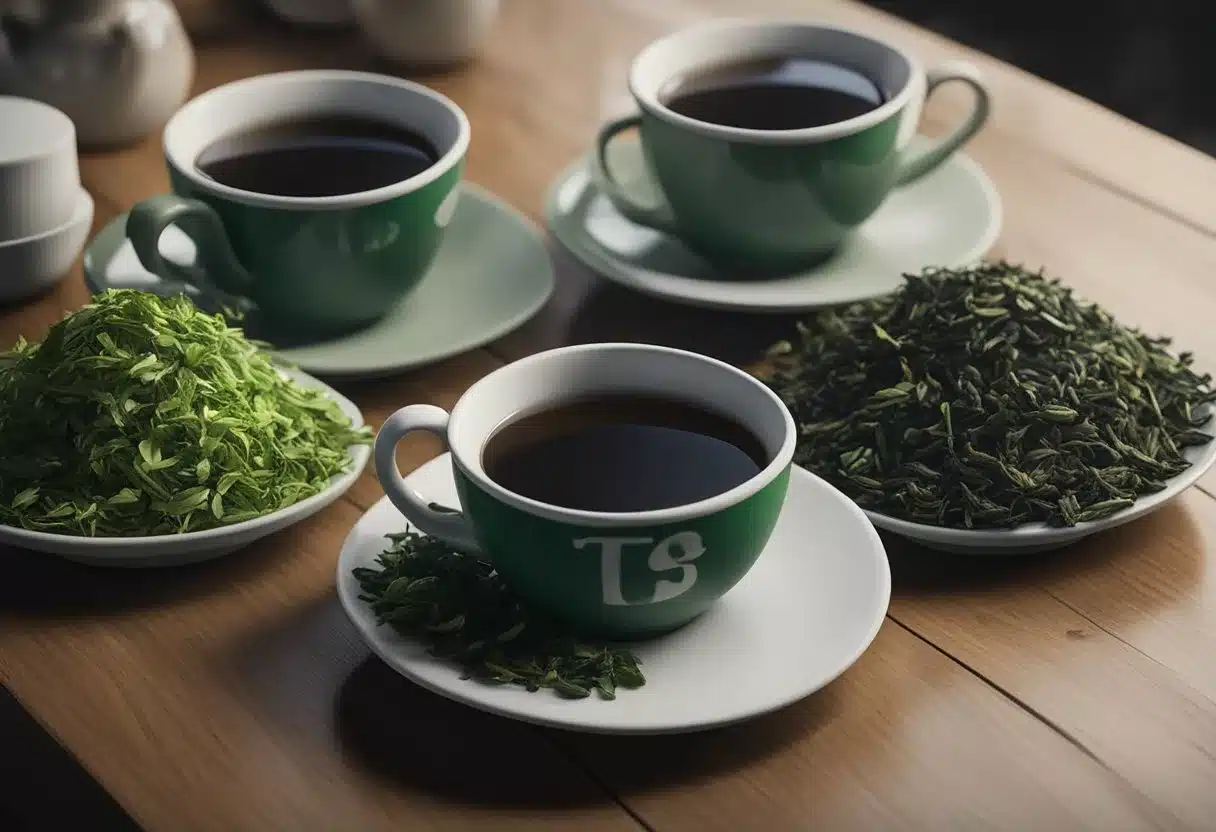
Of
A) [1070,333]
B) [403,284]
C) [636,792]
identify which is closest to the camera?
[636,792]

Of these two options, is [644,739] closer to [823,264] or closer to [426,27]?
[823,264]

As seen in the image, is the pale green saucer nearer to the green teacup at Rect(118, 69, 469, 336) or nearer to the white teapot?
the green teacup at Rect(118, 69, 469, 336)

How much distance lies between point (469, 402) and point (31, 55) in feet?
2.69

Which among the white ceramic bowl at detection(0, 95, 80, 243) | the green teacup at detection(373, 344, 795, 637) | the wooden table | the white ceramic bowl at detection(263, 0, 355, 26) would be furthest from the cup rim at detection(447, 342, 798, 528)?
the white ceramic bowl at detection(263, 0, 355, 26)

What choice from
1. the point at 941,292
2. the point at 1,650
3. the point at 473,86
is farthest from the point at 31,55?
the point at 941,292

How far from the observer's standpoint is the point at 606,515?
0.85m

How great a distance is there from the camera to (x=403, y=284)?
126 cm

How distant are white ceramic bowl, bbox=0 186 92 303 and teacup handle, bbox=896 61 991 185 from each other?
2.28 feet

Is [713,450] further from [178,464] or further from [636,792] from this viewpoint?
[178,464]

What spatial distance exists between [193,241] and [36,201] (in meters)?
0.19

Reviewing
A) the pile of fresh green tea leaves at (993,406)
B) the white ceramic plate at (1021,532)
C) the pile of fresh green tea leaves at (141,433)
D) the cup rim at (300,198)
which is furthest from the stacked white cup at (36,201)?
the white ceramic plate at (1021,532)

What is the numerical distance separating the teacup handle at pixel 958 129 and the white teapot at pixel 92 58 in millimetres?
724

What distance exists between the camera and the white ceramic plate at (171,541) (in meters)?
0.98

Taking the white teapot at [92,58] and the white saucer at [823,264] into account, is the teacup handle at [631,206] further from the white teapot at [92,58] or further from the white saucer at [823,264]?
the white teapot at [92,58]
